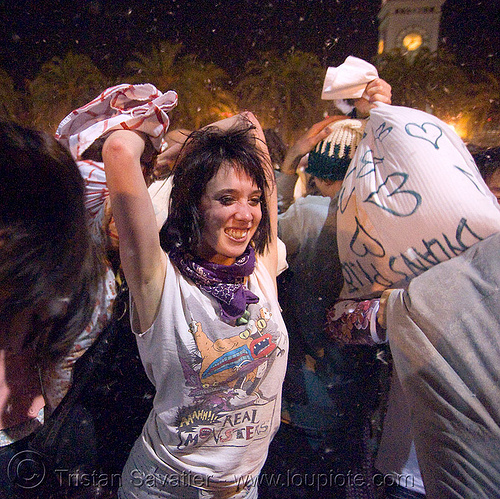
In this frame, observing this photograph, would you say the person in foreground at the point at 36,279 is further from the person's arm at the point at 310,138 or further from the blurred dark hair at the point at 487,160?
the blurred dark hair at the point at 487,160

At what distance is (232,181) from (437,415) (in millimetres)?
772

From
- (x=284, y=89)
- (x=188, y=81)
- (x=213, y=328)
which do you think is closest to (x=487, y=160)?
(x=284, y=89)

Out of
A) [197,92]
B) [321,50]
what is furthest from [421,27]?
[197,92]

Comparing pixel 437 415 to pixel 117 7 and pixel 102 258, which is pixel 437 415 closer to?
pixel 102 258

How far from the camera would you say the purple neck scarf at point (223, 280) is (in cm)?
88

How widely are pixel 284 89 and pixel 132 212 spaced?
139cm

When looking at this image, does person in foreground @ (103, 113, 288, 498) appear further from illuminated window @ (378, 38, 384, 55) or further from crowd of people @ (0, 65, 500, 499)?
illuminated window @ (378, 38, 384, 55)

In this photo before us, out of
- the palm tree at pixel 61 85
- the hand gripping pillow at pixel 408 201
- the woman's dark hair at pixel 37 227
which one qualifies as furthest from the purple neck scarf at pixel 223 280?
the palm tree at pixel 61 85

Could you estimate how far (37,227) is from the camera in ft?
2.56

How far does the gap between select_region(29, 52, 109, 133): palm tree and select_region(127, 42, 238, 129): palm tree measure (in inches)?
6.2

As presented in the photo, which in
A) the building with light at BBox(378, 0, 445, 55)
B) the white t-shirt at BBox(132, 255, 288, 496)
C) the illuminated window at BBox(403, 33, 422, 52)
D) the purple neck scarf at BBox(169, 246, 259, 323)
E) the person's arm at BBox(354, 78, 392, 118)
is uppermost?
the building with light at BBox(378, 0, 445, 55)

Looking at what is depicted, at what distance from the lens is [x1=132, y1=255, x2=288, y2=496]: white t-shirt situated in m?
0.86

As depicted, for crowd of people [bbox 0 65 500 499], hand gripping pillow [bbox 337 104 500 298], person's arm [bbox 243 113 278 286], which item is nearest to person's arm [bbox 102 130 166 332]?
crowd of people [bbox 0 65 500 499]

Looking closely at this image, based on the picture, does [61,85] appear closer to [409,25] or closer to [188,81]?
[188,81]
